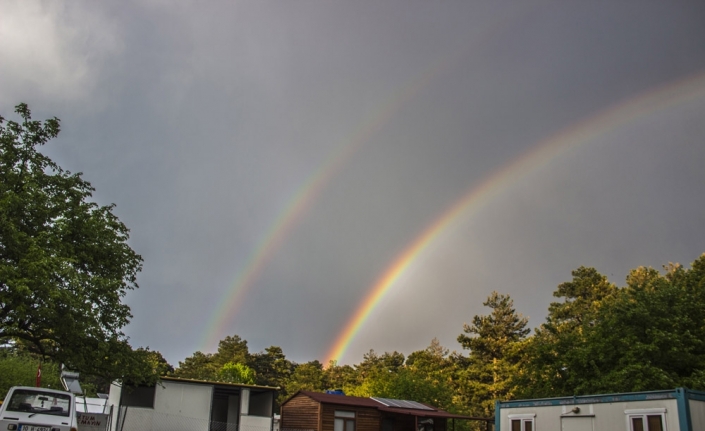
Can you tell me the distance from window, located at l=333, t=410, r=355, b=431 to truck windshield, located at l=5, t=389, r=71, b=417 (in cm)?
2283

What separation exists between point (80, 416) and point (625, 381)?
29262mm

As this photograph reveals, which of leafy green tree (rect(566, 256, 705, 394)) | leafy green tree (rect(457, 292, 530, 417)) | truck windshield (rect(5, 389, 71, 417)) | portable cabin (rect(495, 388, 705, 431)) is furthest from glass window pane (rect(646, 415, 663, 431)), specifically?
leafy green tree (rect(457, 292, 530, 417))

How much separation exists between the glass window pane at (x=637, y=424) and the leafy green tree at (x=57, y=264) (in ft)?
61.3

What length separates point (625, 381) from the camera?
108 feet

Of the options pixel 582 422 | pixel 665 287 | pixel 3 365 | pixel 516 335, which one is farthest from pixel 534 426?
pixel 516 335

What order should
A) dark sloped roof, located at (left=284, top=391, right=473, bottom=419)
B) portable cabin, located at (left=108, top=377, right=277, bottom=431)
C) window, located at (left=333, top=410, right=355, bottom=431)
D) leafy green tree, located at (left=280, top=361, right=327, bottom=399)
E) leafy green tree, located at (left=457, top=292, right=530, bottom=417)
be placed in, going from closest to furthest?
portable cabin, located at (left=108, top=377, right=277, bottom=431) < window, located at (left=333, top=410, right=355, bottom=431) < dark sloped roof, located at (left=284, top=391, right=473, bottom=419) < leafy green tree, located at (left=457, top=292, right=530, bottom=417) < leafy green tree, located at (left=280, top=361, right=327, bottom=399)

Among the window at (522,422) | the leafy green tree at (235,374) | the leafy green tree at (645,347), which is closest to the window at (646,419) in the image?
the window at (522,422)

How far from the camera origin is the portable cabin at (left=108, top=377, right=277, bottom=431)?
106ft

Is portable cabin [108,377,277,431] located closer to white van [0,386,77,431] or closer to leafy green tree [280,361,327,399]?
white van [0,386,77,431]

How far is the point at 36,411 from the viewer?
12.3m

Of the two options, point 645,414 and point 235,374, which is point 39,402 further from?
point 235,374

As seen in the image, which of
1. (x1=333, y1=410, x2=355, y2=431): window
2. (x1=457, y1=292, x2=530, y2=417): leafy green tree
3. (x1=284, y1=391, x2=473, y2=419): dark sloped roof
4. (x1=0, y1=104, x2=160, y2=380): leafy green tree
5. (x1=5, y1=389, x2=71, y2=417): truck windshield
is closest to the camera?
(x1=5, y1=389, x2=71, y2=417): truck windshield

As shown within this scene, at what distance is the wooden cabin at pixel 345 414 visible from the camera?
3309cm

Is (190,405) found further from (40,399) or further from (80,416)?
(40,399)
